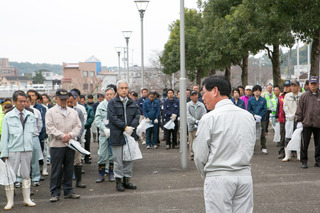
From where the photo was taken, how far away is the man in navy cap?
10.2m

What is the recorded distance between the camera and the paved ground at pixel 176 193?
7.16 m

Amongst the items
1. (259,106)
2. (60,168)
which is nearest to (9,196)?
(60,168)

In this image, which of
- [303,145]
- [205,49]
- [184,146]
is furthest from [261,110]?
[205,49]

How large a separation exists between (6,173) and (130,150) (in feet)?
7.79

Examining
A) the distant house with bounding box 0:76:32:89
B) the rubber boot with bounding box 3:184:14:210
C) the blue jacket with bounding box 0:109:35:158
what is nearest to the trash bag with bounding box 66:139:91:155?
the blue jacket with bounding box 0:109:35:158

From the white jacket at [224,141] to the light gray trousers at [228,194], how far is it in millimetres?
59

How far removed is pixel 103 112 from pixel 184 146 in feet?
7.58

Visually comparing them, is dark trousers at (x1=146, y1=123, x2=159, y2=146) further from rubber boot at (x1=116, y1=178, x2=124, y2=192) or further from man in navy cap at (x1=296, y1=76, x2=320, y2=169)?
rubber boot at (x1=116, y1=178, x2=124, y2=192)

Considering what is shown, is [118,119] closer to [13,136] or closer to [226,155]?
[13,136]

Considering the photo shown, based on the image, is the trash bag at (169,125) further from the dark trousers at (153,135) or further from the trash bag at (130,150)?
the trash bag at (130,150)

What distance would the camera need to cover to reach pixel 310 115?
10281 millimetres

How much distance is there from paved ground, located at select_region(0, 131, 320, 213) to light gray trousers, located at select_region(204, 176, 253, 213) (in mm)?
3090

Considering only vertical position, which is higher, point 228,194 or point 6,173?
point 228,194

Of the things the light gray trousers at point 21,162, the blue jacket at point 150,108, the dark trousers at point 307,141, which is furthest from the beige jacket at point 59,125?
the blue jacket at point 150,108
